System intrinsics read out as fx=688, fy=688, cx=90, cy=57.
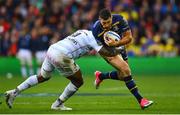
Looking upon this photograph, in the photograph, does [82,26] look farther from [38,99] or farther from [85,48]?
[85,48]

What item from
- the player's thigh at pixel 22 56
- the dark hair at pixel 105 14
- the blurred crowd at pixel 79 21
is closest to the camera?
the dark hair at pixel 105 14

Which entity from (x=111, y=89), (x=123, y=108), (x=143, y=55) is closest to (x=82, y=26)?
(x=143, y=55)

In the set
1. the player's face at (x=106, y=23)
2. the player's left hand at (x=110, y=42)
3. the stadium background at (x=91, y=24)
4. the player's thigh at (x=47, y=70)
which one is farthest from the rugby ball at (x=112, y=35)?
the stadium background at (x=91, y=24)

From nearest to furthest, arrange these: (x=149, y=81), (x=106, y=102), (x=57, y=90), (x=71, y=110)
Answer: (x=71, y=110) < (x=106, y=102) < (x=57, y=90) < (x=149, y=81)

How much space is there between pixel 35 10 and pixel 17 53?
2.26 m

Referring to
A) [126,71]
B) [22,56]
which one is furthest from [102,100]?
[22,56]

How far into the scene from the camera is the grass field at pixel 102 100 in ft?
45.3

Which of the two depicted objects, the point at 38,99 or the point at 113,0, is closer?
the point at 38,99

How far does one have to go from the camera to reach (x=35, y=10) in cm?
3088

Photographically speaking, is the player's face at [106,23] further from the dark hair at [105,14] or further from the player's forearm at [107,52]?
the player's forearm at [107,52]

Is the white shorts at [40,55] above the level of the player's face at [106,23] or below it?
below

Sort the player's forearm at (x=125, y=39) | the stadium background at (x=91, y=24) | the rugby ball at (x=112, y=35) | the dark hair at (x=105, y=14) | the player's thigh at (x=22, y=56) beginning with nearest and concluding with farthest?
the dark hair at (x=105, y=14)
the player's forearm at (x=125, y=39)
the rugby ball at (x=112, y=35)
the stadium background at (x=91, y=24)
the player's thigh at (x=22, y=56)

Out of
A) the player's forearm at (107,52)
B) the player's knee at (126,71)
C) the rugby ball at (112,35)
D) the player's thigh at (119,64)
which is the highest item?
the rugby ball at (112,35)

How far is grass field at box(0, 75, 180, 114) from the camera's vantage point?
13820mm
